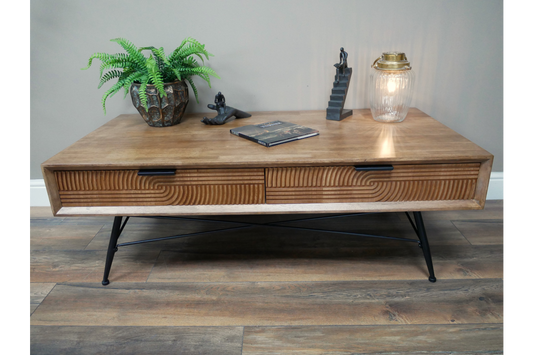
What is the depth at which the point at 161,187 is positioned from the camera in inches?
44.4

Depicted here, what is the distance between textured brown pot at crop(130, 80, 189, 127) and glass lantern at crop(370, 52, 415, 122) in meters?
0.75

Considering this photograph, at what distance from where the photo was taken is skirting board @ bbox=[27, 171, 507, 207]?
1.83 m

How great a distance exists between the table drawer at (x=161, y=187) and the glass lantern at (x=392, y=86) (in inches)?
24.4

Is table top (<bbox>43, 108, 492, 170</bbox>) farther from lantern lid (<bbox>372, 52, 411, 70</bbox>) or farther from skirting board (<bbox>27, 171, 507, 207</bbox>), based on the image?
skirting board (<bbox>27, 171, 507, 207</bbox>)

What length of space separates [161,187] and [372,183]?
25.8 inches

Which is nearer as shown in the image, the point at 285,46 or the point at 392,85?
the point at 392,85

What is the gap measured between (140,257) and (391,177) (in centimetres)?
104

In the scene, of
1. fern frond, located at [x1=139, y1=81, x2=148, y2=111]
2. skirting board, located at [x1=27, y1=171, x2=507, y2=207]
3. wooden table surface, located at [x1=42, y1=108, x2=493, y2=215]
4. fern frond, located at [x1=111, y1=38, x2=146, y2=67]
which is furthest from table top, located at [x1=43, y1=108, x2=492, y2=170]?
skirting board, located at [x1=27, y1=171, x2=507, y2=207]

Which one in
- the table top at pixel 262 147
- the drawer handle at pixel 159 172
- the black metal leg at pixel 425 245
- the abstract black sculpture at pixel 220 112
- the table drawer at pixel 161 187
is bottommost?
the black metal leg at pixel 425 245

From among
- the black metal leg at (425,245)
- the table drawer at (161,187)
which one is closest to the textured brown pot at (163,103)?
the table drawer at (161,187)

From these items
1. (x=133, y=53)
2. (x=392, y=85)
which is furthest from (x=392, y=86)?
(x=133, y=53)

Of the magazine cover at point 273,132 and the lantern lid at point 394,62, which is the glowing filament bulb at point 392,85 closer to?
the lantern lid at point 394,62

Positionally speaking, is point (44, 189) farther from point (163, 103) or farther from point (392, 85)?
point (392, 85)

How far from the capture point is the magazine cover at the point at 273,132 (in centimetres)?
121
